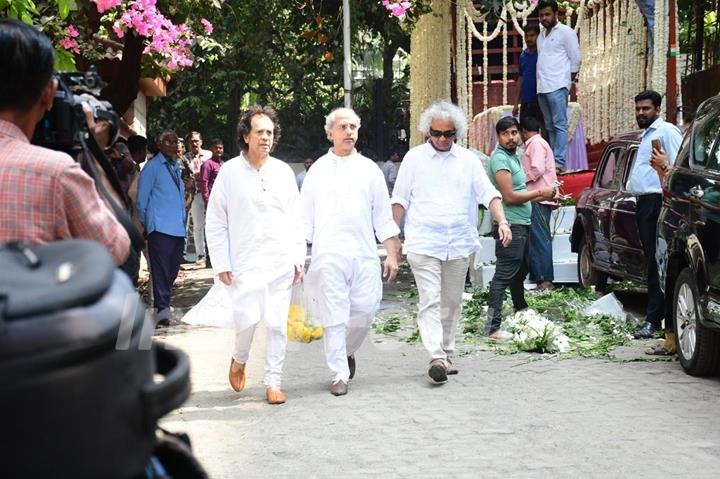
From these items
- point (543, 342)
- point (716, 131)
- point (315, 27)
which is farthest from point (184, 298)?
point (716, 131)

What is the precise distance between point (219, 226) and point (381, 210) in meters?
1.23

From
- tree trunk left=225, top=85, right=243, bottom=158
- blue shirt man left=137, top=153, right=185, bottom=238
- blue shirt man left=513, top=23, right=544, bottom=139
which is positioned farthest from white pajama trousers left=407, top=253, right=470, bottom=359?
tree trunk left=225, top=85, right=243, bottom=158

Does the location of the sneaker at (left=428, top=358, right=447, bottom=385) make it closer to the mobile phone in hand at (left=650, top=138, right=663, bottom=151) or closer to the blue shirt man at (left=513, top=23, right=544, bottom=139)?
the mobile phone in hand at (left=650, top=138, right=663, bottom=151)

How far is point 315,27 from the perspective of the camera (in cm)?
1833

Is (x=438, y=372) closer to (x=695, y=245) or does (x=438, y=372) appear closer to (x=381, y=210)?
(x=381, y=210)

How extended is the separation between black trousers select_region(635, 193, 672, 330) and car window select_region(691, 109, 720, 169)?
3.90ft

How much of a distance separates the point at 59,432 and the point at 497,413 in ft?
18.4

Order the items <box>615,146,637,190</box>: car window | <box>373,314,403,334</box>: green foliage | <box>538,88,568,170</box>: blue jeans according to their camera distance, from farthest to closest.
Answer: <box>538,88,568,170</box>: blue jeans, <box>615,146,637,190</box>: car window, <box>373,314,403,334</box>: green foliage

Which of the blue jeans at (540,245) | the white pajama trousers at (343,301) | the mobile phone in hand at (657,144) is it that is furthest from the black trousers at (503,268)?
the blue jeans at (540,245)

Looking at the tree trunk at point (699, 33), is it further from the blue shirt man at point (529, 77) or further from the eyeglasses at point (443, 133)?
the eyeglasses at point (443, 133)

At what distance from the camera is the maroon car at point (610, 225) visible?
12.3 m

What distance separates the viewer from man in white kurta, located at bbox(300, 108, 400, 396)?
8.58m

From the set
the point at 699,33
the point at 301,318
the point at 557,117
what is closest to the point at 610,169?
the point at 557,117

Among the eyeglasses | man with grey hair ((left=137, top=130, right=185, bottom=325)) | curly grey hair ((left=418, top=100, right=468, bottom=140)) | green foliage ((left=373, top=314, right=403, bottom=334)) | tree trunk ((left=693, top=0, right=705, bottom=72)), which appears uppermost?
tree trunk ((left=693, top=0, right=705, bottom=72))
